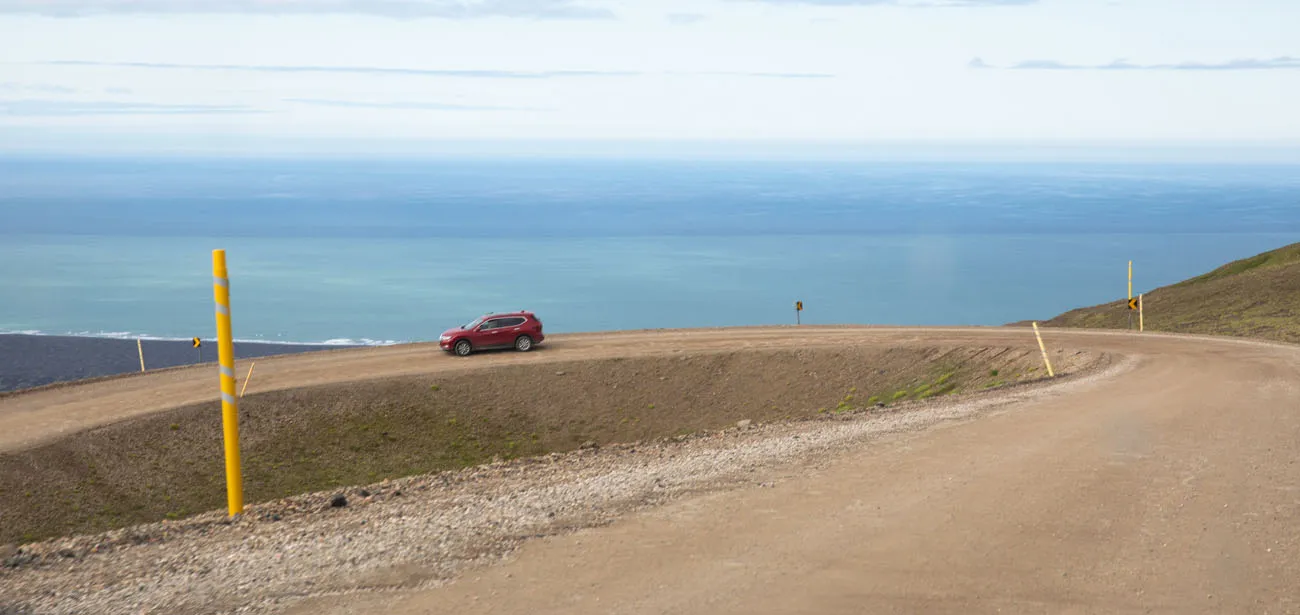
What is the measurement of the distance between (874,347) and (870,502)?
82.2 ft

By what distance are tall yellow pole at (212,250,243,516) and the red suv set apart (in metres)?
25.3

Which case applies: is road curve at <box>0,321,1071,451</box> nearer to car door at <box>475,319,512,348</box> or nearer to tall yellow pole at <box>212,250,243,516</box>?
car door at <box>475,319,512,348</box>

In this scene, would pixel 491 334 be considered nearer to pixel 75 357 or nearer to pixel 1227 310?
pixel 1227 310

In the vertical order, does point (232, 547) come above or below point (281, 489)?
above

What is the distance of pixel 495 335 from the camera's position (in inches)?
1558

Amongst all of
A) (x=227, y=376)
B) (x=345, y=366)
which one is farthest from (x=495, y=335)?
(x=227, y=376)

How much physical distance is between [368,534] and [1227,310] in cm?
4481

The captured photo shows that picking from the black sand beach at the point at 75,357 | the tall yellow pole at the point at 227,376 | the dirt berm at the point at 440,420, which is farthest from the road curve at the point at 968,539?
the black sand beach at the point at 75,357

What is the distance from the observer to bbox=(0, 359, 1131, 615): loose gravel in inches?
421

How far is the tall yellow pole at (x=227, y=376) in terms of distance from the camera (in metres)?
12.8

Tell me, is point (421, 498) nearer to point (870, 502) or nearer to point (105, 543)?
point (105, 543)

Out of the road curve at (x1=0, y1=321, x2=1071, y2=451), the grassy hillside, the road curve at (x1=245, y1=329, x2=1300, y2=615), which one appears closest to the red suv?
the road curve at (x1=0, y1=321, x2=1071, y2=451)

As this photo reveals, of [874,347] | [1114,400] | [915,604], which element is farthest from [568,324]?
[915,604]

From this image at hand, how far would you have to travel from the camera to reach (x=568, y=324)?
17612 cm
